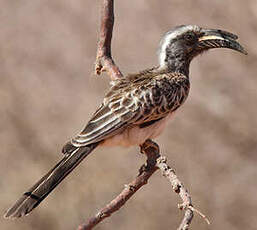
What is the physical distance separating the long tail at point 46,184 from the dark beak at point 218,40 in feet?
4.47

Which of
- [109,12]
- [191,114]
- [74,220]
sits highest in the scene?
[191,114]

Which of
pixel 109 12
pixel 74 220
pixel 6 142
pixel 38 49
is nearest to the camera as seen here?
pixel 109 12

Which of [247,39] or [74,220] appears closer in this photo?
[74,220]

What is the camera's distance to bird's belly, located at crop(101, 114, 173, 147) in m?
5.58

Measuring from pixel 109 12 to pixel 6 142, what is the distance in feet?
14.6

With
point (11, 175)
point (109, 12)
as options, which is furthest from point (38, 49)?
point (109, 12)

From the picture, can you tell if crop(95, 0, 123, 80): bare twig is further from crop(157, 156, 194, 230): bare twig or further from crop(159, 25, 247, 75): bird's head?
crop(157, 156, 194, 230): bare twig

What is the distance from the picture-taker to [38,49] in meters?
10.8

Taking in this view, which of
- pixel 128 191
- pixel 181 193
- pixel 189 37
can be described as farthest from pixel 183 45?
pixel 181 193

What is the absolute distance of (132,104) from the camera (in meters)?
5.62

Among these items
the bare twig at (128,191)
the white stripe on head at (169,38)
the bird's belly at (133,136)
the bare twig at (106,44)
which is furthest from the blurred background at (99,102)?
the bare twig at (128,191)

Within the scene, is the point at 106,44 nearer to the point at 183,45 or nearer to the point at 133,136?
the point at 183,45

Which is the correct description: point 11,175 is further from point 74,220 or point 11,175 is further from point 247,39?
point 247,39

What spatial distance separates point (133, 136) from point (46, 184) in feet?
2.53
